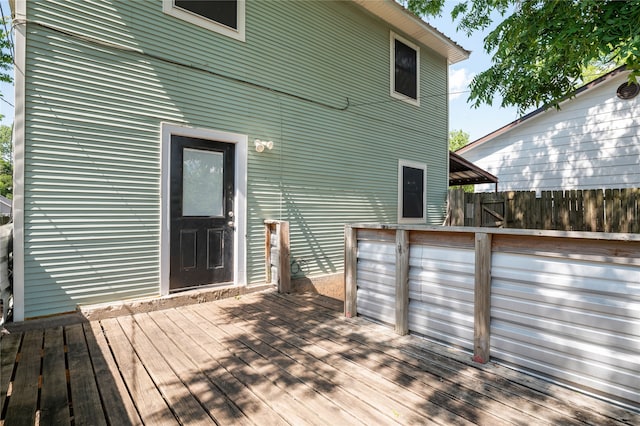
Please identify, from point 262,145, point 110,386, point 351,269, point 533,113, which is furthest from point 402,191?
point 110,386

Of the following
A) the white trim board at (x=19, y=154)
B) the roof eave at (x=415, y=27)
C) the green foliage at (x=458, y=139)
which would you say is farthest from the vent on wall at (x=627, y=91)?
the green foliage at (x=458, y=139)

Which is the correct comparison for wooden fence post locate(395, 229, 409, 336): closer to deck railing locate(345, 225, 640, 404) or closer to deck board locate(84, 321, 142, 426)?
deck railing locate(345, 225, 640, 404)

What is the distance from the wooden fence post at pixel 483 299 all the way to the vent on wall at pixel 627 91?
27.6ft

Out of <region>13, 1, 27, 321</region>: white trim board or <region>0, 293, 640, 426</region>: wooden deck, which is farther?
<region>13, 1, 27, 321</region>: white trim board

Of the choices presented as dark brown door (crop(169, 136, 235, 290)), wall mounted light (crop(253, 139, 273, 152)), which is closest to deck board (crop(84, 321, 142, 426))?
dark brown door (crop(169, 136, 235, 290))

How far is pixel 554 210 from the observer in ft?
19.6

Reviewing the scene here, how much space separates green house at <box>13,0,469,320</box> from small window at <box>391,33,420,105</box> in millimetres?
357

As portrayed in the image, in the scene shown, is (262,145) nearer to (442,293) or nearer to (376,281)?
(376,281)

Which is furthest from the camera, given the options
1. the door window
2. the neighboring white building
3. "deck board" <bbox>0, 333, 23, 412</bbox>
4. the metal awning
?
the metal awning

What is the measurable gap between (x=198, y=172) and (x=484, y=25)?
7972 mm

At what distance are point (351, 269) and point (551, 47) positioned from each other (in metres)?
4.02

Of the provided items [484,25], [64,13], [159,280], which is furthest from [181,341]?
[484,25]

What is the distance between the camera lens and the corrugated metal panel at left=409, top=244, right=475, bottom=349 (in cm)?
247

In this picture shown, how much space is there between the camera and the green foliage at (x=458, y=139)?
131 feet
